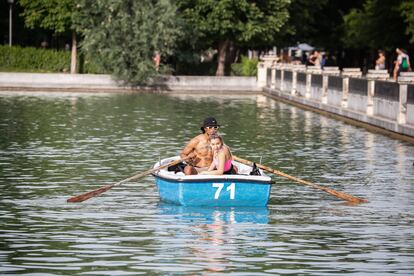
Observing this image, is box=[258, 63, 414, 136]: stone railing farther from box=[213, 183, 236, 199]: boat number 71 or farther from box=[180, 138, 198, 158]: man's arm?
box=[213, 183, 236, 199]: boat number 71

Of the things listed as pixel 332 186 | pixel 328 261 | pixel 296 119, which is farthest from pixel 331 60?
pixel 328 261

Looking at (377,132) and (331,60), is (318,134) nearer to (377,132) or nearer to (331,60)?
(377,132)

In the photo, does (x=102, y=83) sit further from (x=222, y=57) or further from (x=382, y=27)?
(x=382, y=27)

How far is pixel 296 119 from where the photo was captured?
5075 centimetres

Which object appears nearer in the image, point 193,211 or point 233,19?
point 193,211

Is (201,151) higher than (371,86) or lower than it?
lower

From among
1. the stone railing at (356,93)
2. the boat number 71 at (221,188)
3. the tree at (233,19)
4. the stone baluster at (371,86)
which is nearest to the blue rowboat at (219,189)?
the boat number 71 at (221,188)

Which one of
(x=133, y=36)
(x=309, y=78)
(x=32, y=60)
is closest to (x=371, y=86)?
(x=309, y=78)

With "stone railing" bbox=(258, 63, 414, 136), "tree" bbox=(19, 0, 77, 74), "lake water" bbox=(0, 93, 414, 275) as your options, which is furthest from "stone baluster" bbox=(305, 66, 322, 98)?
"tree" bbox=(19, 0, 77, 74)

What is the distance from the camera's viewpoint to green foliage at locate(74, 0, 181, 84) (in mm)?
76562

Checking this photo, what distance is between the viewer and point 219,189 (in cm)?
2205

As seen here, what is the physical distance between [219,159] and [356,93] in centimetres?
2783

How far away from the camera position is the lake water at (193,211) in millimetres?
16875

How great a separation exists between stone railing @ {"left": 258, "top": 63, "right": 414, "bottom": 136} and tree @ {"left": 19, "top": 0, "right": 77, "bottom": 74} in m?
16.5
